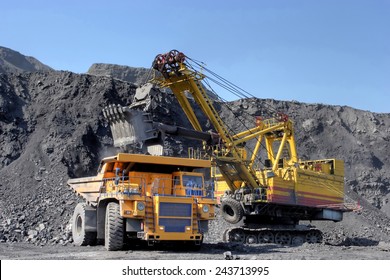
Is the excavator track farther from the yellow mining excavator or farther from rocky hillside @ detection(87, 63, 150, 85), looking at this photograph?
rocky hillside @ detection(87, 63, 150, 85)

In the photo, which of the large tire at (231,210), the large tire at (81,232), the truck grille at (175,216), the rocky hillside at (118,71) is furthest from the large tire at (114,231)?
the rocky hillside at (118,71)

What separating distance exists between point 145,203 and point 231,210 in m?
9.90

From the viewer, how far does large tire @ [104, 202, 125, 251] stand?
12.8 meters

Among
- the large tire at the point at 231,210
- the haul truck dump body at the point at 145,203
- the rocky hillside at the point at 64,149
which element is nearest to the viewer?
the haul truck dump body at the point at 145,203

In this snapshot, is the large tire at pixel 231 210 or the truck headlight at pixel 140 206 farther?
the large tire at pixel 231 210

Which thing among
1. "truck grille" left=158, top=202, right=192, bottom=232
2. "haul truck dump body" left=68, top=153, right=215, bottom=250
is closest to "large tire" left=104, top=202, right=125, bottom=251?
"haul truck dump body" left=68, top=153, right=215, bottom=250

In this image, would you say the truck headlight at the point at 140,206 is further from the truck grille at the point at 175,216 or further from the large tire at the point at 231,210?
the large tire at the point at 231,210

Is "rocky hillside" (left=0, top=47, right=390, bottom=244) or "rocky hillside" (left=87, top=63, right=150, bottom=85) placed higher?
"rocky hillside" (left=87, top=63, right=150, bottom=85)

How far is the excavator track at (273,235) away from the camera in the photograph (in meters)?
21.1

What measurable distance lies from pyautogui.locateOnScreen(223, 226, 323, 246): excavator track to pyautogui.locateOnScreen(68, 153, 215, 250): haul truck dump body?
680cm

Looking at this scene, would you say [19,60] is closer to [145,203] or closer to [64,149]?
[64,149]

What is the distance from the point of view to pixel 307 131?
46.9 metres

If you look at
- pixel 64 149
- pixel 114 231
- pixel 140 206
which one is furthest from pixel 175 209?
pixel 64 149

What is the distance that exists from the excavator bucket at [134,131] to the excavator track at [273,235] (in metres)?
6.57
